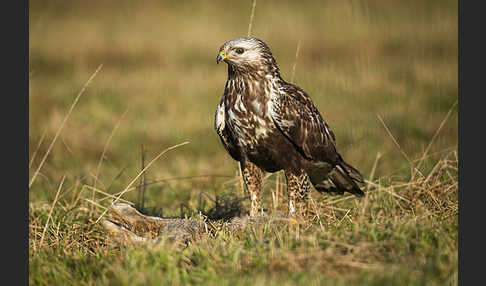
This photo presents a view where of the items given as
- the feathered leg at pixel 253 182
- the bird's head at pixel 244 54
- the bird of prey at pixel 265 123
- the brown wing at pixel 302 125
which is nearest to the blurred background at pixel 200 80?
the feathered leg at pixel 253 182

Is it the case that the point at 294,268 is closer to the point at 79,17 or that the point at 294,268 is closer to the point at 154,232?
the point at 154,232

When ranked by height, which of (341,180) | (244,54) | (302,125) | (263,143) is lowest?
(341,180)

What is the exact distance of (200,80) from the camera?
12844 mm

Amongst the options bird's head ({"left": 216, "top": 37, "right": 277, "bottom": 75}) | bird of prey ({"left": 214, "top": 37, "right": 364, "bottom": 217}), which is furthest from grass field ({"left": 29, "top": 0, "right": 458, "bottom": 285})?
bird's head ({"left": 216, "top": 37, "right": 277, "bottom": 75})

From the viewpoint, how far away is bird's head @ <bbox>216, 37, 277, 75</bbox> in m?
4.19

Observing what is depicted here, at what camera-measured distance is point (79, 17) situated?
58.3ft

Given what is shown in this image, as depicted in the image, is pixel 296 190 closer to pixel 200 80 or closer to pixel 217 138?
pixel 217 138

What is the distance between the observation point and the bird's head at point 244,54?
4.19 meters

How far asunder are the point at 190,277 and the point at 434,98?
863cm

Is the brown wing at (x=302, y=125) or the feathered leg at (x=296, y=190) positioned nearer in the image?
the brown wing at (x=302, y=125)

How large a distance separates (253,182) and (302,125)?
0.67 meters

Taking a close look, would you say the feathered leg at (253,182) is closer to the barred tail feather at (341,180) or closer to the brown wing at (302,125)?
the brown wing at (302,125)

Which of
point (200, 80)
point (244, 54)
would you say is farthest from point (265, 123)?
point (200, 80)

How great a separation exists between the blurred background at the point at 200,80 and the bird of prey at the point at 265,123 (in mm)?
920
